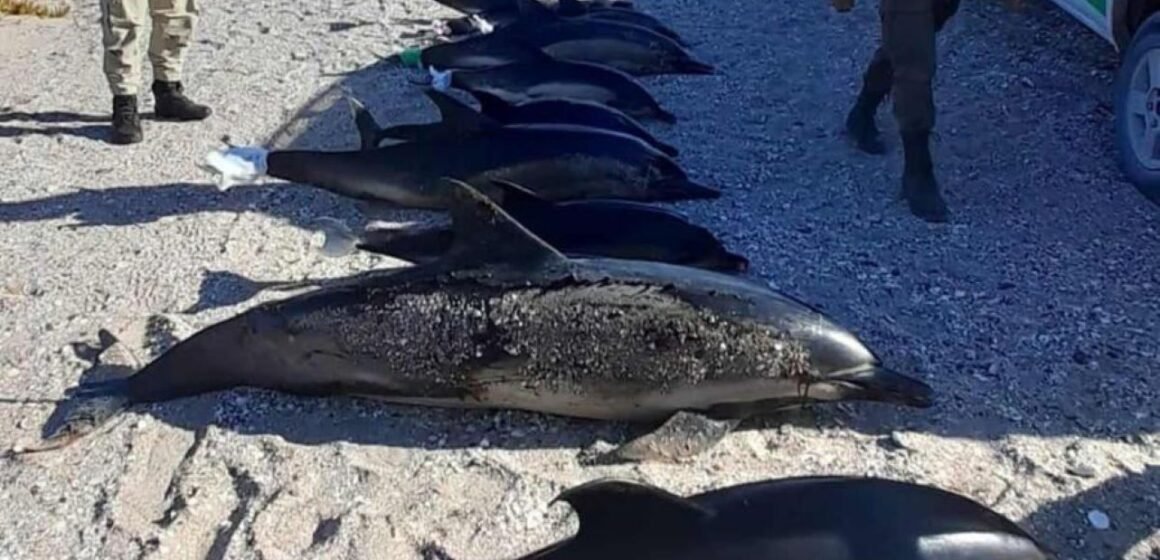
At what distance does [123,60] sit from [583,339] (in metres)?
4.33

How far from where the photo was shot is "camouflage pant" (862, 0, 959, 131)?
253 inches

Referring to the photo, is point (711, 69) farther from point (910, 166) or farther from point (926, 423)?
point (926, 423)

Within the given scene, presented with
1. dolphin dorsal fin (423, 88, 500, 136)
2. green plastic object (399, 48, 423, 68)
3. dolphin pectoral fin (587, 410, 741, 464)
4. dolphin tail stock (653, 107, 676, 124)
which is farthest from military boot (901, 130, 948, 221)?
green plastic object (399, 48, 423, 68)

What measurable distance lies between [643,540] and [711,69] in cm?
608

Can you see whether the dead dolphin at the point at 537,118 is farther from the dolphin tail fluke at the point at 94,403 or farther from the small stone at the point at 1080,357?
the small stone at the point at 1080,357

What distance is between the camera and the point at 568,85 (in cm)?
823

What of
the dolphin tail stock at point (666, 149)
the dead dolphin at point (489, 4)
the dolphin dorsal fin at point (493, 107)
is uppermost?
the dolphin dorsal fin at point (493, 107)

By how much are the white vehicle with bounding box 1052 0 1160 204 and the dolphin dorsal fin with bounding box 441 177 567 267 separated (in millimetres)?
3347

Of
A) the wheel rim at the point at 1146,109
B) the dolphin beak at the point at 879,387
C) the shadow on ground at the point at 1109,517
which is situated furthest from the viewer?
the wheel rim at the point at 1146,109

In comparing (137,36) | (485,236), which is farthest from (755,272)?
(137,36)

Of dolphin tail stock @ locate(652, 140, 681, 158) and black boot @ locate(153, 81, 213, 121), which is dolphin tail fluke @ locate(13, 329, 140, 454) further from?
black boot @ locate(153, 81, 213, 121)

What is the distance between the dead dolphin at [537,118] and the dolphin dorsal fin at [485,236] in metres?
2.17

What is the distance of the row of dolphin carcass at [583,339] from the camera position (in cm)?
355

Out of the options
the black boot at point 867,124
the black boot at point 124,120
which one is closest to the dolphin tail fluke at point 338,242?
the black boot at point 124,120
